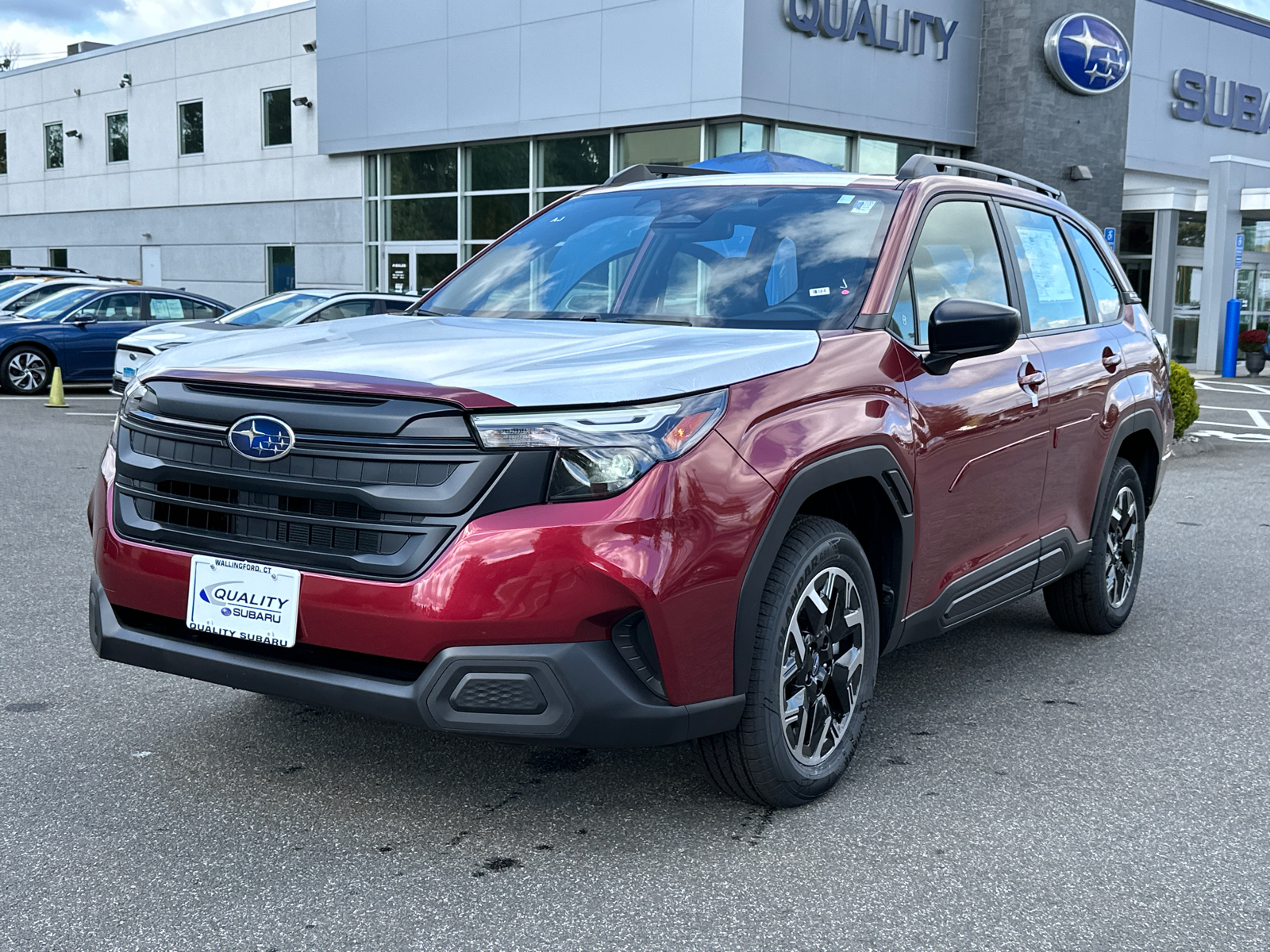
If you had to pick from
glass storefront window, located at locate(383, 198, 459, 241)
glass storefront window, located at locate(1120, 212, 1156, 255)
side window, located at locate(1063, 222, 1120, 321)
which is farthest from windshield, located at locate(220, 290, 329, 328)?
glass storefront window, located at locate(1120, 212, 1156, 255)

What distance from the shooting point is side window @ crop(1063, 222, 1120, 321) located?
5.55 metres

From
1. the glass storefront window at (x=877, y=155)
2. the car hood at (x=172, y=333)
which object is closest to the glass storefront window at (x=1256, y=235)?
the glass storefront window at (x=877, y=155)

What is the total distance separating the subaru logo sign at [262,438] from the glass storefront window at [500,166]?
788 inches

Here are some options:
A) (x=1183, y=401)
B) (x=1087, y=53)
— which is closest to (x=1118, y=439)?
(x=1183, y=401)

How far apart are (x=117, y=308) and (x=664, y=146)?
8.41 meters

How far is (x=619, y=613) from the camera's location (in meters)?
2.99

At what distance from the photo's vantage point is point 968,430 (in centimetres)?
418

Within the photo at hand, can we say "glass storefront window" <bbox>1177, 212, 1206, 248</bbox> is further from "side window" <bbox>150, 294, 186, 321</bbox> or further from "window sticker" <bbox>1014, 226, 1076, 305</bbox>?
"window sticker" <bbox>1014, 226, 1076, 305</bbox>

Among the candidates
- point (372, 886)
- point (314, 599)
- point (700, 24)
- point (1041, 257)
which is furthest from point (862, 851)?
point (700, 24)

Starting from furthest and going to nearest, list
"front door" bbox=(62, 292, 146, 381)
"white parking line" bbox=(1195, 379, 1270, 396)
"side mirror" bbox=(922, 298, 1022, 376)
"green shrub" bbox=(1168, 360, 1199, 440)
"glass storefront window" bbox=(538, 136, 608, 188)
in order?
"white parking line" bbox=(1195, 379, 1270, 396) < "glass storefront window" bbox=(538, 136, 608, 188) < "front door" bbox=(62, 292, 146, 381) < "green shrub" bbox=(1168, 360, 1199, 440) < "side mirror" bbox=(922, 298, 1022, 376)

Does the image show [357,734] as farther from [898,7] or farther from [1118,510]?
[898,7]

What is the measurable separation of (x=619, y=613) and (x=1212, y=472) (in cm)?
1026

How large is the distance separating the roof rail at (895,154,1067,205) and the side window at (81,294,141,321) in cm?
Result: 1557

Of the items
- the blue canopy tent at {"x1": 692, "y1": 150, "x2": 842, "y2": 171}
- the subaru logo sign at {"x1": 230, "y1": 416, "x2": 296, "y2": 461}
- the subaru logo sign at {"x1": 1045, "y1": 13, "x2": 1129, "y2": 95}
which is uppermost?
the subaru logo sign at {"x1": 1045, "y1": 13, "x2": 1129, "y2": 95}
